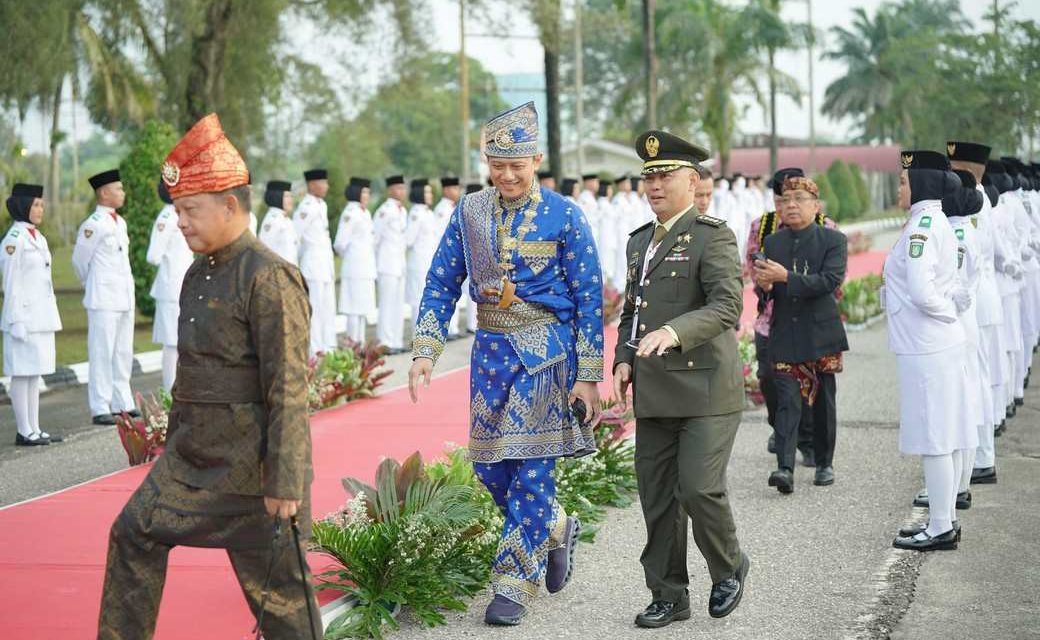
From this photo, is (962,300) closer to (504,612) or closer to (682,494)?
(682,494)

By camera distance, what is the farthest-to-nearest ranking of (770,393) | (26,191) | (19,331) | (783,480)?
(26,191) → (19,331) → (770,393) → (783,480)

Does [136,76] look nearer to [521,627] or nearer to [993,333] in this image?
[993,333]

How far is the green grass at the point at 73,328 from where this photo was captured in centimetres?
1761

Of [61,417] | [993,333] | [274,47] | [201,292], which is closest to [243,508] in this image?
[201,292]

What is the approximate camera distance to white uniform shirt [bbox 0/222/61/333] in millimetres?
11477

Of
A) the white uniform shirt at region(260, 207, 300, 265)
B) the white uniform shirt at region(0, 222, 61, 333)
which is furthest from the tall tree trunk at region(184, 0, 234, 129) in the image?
the white uniform shirt at region(0, 222, 61, 333)

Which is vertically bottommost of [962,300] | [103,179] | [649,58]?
[962,300]

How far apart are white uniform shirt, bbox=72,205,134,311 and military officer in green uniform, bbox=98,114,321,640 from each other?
7.83m

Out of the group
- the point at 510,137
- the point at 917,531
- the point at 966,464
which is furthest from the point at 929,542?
the point at 510,137

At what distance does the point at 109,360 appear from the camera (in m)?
12.3

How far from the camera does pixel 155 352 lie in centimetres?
1734

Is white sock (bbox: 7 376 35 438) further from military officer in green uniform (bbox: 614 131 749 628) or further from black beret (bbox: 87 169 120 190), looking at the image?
military officer in green uniform (bbox: 614 131 749 628)

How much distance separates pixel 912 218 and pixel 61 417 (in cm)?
826

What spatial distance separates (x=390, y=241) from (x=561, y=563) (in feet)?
41.4
